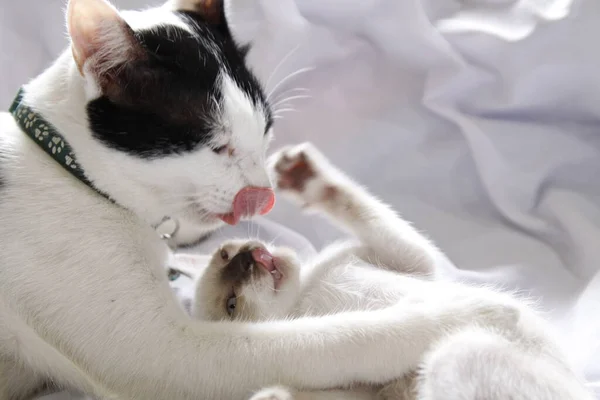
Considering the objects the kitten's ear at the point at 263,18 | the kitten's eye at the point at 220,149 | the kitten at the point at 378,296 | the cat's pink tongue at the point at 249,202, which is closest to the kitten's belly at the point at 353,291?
the kitten at the point at 378,296

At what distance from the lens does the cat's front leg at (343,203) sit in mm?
1144

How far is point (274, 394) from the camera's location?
0.79 meters

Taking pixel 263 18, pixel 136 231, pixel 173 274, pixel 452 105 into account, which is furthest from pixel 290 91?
pixel 136 231

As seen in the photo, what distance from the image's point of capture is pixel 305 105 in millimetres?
1606

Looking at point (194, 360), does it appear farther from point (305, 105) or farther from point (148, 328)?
point (305, 105)

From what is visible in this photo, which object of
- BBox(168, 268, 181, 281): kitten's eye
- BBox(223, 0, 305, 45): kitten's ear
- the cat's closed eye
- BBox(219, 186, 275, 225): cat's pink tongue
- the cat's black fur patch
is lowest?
BBox(168, 268, 181, 281): kitten's eye

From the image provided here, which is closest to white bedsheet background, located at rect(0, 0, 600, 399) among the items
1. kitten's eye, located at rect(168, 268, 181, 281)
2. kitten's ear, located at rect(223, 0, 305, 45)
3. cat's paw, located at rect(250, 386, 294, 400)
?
kitten's ear, located at rect(223, 0, 305, 45)

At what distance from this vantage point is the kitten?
787mm

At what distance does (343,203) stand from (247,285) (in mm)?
267

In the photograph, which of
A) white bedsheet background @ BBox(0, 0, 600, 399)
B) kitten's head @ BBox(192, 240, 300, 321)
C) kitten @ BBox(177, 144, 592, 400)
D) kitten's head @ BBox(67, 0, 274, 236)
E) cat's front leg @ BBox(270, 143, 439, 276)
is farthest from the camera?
white bedsheet background @ BBox(0, 0, 600, 399)

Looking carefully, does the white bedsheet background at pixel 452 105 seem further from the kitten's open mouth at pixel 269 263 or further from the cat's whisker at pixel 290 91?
the kitten's open mouth at pixel 269 263

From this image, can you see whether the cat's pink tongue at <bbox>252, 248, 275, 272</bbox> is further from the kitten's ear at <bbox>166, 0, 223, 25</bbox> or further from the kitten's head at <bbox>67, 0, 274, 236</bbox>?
the kitten's ear at <bbox>166, 0, 223, 25</bbox>

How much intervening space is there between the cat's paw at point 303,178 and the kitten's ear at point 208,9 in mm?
284

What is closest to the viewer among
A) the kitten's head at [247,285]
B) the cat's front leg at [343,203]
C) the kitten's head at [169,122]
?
the kitten's head at [169,122]
